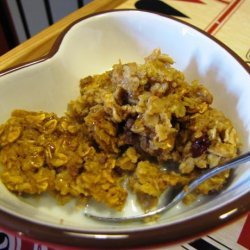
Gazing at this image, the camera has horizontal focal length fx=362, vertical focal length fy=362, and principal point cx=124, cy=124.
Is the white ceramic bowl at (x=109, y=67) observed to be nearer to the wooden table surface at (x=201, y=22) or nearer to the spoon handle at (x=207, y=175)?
the spoon handle at (x=207, y=175)

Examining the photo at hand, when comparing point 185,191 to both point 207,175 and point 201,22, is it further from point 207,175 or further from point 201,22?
point 201,22

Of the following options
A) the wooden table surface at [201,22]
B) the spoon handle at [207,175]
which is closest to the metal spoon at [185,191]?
the spoon handle at [207,175]

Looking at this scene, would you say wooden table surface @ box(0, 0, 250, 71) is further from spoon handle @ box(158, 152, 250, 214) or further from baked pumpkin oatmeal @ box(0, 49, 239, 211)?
spoon handle @ box(158, 152, 250, 214)

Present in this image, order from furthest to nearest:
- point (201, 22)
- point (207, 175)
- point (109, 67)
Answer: point (201, 22), point (109, 67), point (207, 175)

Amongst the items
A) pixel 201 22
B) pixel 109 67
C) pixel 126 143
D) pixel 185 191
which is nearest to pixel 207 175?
pixel 185 191

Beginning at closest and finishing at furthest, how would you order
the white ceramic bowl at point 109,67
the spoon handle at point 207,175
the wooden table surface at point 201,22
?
1. the white ceramic bowl at point 109,67
2. the spoon handle at point 207,175
3. the wooden table surface at point 201,22

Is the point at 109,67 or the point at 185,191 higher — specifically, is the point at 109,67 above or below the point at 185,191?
above

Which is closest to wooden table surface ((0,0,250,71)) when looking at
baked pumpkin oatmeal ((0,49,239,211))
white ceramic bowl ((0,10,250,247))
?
white ceramic bowl ((0,10,250,247))
